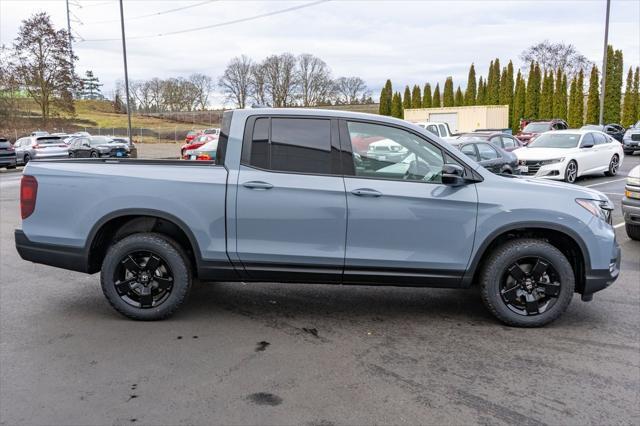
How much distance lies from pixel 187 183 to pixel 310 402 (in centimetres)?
221

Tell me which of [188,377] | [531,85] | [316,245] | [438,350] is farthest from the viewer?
[531,85]

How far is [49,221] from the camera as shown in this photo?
4.75 meters

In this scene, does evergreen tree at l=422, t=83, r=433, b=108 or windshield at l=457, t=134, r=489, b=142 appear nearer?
windshield at l=457, t=134, r=489, b=142

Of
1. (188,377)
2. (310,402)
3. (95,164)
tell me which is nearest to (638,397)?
(310,402)

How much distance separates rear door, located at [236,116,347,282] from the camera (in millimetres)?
4527

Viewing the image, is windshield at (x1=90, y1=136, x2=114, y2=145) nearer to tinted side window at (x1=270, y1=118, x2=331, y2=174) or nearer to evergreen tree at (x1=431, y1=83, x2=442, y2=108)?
tinted side window at (x1=270, y1=118, x2=331, y2=174)

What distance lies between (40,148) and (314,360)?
90.8 feet

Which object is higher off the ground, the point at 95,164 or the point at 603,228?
the point at 95,164

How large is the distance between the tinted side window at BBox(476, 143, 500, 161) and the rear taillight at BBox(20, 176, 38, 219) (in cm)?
A: 1219

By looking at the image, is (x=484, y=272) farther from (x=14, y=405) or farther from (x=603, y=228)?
(x=14, y=405)

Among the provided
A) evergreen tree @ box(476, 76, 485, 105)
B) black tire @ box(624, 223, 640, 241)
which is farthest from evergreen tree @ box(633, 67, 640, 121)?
black tire @ box(624, 223, 640, 241)

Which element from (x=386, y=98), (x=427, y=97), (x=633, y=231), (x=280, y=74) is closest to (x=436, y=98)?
(x=427, y=97)

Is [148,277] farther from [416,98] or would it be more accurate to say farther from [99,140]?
[416,98]

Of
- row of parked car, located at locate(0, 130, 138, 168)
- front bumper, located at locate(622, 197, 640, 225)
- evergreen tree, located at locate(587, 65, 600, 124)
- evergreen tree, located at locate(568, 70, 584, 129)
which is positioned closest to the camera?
front bumper, located at locate(622, 197, 640, 225)
